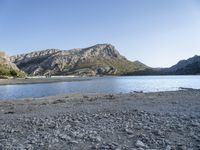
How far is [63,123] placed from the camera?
18281 mm

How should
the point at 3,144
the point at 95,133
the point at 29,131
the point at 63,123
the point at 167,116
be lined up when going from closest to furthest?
the point at 3,144 < the point at 95,133 < the point at 29,131 < the point at 63,123 < the point at 167,116

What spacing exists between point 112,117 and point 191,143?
761 centimetres

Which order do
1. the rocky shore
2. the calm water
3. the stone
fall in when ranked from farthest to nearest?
the calm water → the rocky shore → the stone

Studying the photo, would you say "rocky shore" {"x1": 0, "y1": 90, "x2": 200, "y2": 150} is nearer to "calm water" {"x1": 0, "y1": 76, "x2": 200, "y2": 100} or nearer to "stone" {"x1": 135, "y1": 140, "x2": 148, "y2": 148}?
"stone" {"x1": 135, "y1": 140, "x2": 148, "y2": 148}

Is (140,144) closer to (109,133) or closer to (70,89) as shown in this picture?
(109,133)

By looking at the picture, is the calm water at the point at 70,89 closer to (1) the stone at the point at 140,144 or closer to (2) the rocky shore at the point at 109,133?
(2) the rocky shore at the point at 109,133

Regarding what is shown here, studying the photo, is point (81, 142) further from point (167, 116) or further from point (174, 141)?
point (167, 116)

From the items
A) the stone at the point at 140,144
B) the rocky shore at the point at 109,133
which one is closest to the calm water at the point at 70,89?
the rocky shore at the point at 109,133

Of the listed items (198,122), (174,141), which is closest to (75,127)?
(174,141)

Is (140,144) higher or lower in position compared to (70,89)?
higher

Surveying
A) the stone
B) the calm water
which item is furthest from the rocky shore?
the calm water

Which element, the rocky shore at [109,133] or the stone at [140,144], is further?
the rocky shore at [109,133]

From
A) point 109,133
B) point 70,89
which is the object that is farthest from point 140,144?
point 70,89

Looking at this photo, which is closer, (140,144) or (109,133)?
(140,144)
